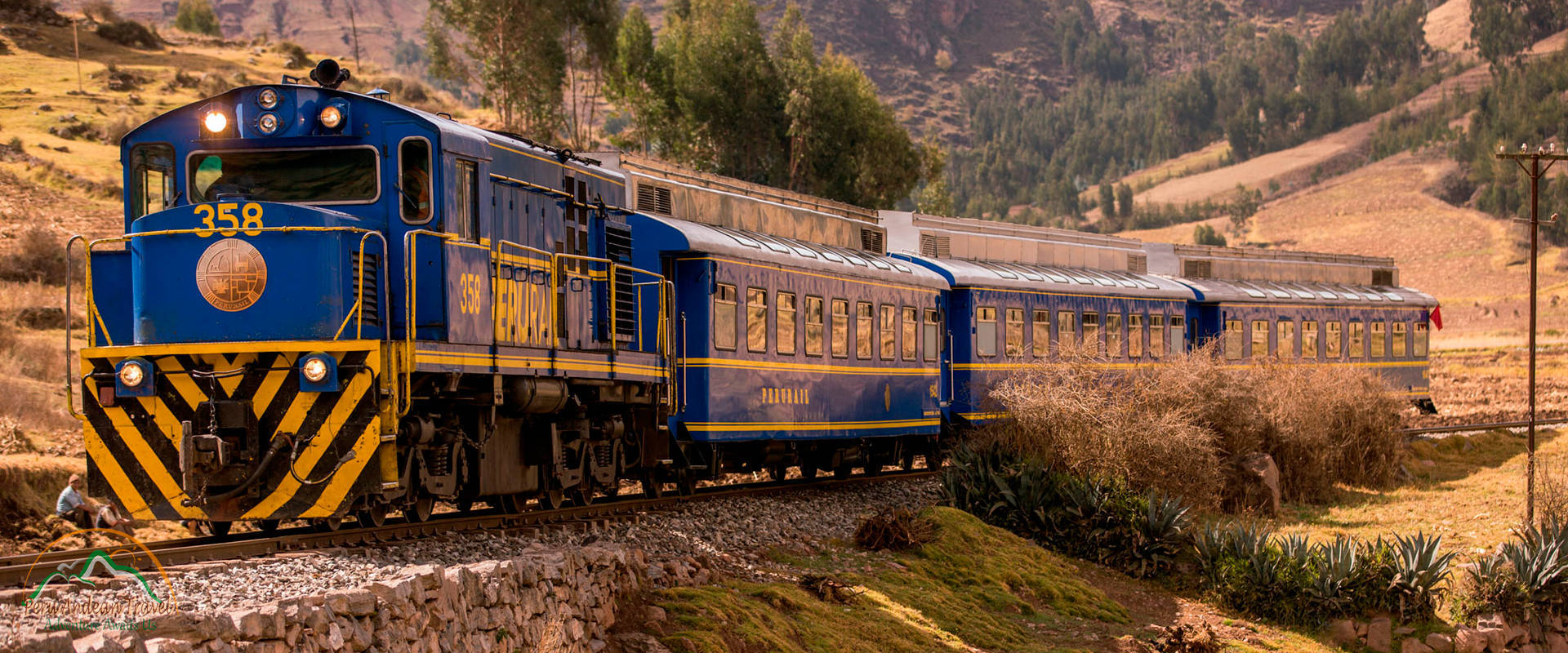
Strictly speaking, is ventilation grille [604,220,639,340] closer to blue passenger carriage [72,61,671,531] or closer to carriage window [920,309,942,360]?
blue passenger carriage [72,61,671,531]

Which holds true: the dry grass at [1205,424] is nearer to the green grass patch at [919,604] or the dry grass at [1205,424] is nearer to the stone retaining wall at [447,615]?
the green grass patch at [919,604]

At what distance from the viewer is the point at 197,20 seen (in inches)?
3743

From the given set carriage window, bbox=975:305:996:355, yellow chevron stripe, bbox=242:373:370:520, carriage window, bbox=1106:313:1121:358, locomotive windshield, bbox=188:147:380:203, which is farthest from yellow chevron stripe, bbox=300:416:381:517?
carriage window, bbox=1106:313:1121:358

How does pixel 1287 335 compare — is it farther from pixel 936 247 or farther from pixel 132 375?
pixel 132 375

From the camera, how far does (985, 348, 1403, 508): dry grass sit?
22.0 meters

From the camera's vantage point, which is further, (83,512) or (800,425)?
(800,425)

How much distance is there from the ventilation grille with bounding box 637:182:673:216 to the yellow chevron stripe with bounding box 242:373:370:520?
841 centimetres

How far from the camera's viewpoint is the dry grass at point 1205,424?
22.0m

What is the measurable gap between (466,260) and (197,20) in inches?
3633

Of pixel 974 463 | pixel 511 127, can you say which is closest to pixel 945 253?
pixel 974 463

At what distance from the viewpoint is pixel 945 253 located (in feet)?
98.2

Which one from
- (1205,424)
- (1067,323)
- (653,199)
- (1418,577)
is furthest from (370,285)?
(1067,323)

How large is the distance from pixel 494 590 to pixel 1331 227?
156m

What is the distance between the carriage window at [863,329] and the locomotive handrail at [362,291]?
11560 mm
